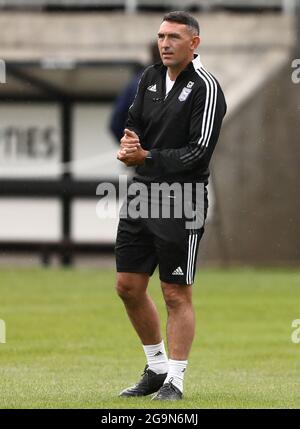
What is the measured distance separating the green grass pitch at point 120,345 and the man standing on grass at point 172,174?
0.61m

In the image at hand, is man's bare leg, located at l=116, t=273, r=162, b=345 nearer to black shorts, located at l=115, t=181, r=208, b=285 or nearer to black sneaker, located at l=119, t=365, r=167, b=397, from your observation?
black shorts, located at l=115, t=181, r=208, b=285

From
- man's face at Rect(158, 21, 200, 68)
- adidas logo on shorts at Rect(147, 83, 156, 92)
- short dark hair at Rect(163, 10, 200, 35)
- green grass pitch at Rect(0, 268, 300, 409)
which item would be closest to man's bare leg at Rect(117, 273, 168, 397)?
green grass pitch at Rect(0, 268, 300, 409)

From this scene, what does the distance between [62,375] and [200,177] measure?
2163 mm

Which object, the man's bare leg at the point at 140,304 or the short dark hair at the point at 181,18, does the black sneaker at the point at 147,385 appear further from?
the short dark hair at the point at 181,18

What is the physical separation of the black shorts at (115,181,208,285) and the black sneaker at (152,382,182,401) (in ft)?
2.21

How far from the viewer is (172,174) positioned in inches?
348

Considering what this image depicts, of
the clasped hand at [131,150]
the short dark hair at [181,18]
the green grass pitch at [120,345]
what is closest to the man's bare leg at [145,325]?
the green grass pitch at [120,345]

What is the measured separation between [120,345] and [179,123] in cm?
418

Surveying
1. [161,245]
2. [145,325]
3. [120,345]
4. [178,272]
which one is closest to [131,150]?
[161,245]

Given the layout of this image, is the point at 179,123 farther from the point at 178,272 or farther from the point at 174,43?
the point at 178,272

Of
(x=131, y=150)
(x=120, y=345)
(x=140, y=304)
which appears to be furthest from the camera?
(x=120, y=345)

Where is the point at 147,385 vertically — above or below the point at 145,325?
below

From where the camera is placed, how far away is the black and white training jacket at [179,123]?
8.76 meters

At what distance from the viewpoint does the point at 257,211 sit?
25656 mm
